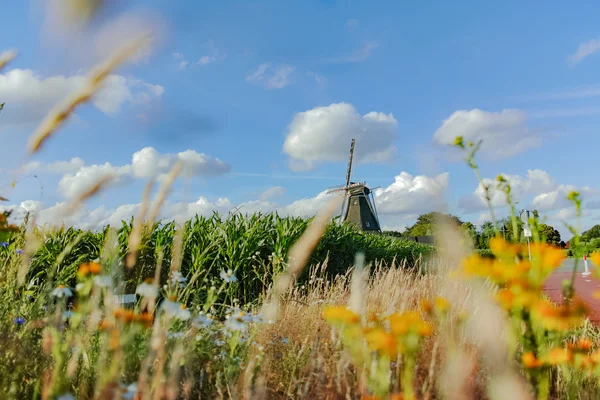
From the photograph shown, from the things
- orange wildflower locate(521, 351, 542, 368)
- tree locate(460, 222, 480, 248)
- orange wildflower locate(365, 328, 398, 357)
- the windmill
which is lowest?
orange wildflower locate(521, 351, 542, 368)

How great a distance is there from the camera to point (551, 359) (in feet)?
4.79

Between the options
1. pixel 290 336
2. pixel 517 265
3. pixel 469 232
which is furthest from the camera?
pixel 290 336

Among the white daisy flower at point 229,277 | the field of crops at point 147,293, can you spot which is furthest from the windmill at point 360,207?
the white daisy flower at point 229,277

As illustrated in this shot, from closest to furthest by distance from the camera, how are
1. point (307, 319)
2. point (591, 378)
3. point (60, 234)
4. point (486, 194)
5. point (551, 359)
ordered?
point (551, 359), point (486, 194), point (591, 378), point (307, 319), point (60, 234)

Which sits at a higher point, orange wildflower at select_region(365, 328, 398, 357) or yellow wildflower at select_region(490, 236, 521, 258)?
yellow wildflower at select_region(490, 236, 521, 258)

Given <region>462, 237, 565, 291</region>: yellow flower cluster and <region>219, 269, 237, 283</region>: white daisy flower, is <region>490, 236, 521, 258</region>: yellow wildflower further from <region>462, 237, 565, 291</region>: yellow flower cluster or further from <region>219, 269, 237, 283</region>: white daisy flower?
<region>219, 269, 237, 283</region>: white daisy flower

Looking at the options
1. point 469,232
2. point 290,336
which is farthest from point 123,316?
point 290,336

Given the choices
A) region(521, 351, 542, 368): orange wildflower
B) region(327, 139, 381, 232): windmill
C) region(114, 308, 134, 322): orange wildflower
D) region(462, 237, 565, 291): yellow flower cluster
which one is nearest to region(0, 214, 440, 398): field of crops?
region(114, 308, 134, 322): orange wildflower

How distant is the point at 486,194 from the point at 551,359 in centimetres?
56

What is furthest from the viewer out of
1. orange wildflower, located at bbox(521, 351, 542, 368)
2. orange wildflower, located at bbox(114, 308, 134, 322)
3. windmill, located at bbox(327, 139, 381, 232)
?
windmill, located at bbox(327, 139, 381, 232)

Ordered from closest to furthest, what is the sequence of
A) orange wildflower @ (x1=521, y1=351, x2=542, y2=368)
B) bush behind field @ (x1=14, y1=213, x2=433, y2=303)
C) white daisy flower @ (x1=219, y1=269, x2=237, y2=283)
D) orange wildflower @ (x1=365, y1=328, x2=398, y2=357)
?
orange wildflower @ (x1=365, y1=328, x2=398, y2=357) → orange wildflower @ (x1=521, y1=351, x2=542, y2=368) → white daisy flower @ (x1=219, y1=269, x2=237, y2=283) → bush behind field @ (x1=14, y1=213, x2=433, y2=303)

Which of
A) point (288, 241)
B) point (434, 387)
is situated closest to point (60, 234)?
point (288, 241)

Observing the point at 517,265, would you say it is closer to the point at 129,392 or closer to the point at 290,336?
the point at 129,392

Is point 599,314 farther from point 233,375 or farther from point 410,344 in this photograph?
point 410,344
